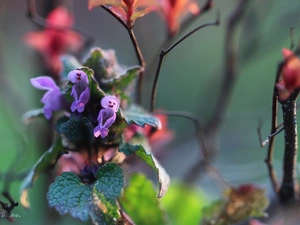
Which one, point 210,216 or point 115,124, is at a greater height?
point 115,124

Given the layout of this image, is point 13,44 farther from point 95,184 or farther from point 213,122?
point 95,184

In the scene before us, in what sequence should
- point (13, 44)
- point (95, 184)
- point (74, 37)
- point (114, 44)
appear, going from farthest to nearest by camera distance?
point (114, 44) < point (13, 44) < point (74, 37) < point (95, 184)

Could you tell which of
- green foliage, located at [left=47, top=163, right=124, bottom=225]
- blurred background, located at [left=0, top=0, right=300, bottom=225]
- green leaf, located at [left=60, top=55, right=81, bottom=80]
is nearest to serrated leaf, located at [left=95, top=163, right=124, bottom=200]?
green foliage, located at [left=47, top=163, right=124, bottom=225]

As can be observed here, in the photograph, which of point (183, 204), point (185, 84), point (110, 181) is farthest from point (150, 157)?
point (185, 84)

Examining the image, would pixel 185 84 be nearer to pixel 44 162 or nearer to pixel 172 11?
pixel 172 11

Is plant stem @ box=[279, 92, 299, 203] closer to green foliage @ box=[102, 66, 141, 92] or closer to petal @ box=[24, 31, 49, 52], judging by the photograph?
green foliage @ box=[102, 66, 141, 92]

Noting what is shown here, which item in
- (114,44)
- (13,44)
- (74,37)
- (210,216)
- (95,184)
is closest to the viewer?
(95,184)

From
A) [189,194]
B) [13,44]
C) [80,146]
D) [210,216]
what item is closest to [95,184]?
[80,146]
